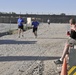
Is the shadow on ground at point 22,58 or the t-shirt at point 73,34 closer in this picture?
the t-shirt at point 73,34

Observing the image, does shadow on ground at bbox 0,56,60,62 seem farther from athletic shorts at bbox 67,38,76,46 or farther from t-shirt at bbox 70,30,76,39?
athletic shorts at bbox 67,38,76,46

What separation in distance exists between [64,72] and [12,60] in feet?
17.9

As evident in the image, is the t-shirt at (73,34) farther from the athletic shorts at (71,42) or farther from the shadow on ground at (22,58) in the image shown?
the shadow on ground at (22,58)

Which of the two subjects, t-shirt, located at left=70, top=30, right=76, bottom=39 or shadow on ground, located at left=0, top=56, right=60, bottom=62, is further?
shadow on ground, located at left=0, top=56, right=60, bottom=62

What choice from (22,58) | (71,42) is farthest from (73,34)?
(22,58)

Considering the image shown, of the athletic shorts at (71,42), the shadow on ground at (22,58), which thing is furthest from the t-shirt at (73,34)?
the shadow on ground at (22,58)

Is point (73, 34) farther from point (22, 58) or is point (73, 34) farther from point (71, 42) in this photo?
point (22, 58)

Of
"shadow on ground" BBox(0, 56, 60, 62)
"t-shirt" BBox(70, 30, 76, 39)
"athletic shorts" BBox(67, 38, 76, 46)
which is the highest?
"t-shirt" BBox(70, 30, 76, 39)

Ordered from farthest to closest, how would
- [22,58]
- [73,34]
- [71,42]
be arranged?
1. [22,58]
2. [73,34]
3. [71,42]

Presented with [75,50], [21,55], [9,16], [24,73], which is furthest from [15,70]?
[9,16]

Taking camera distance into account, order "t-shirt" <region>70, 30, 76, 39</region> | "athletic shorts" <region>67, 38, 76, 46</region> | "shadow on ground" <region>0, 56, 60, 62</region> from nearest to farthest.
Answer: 1. "athletic shorts" <region>67, 38, 76, 46</region>
2. "t-shirt" <region>70, 30, 76, 39</region>
3. "shadow on ground" <region>0, 56, 60, 62</region>

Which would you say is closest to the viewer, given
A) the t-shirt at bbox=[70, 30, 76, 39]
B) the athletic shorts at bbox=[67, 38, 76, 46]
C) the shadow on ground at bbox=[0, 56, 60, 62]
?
Answer: the athletic shorts at bbox=[67, 38, 76, 46]

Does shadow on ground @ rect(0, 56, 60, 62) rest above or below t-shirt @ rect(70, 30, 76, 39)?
below

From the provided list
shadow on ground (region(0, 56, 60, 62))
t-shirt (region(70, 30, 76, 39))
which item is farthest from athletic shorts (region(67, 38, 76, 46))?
shadow on ground (region(0, 56, 60, 62))
